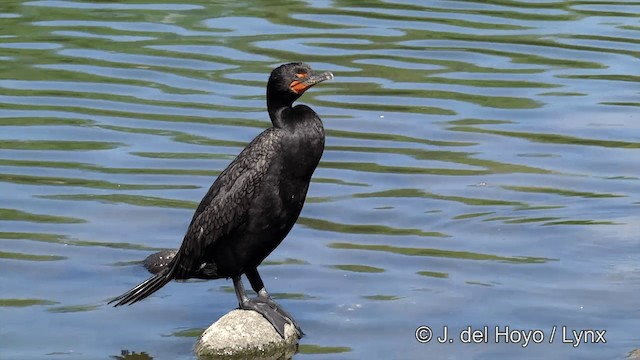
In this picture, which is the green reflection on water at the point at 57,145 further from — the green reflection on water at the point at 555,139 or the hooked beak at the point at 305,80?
the hooked beak at the point at 305,80

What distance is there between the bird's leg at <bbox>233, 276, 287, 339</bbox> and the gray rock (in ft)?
0.11

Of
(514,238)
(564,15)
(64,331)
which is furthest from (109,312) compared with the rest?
(564,15)

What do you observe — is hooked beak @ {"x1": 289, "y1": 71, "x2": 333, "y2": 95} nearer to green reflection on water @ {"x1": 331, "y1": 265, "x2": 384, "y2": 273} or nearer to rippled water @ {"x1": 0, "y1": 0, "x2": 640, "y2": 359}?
rippled water @ {"x1": 0, "y1": 0, "x2": 640, "y2": 359}

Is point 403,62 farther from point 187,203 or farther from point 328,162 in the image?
point 187,203

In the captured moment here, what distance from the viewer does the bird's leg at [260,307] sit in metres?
8.34

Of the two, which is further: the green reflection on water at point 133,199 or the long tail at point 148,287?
the green reflection on water at point 133,199

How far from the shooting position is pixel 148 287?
876 centimetres

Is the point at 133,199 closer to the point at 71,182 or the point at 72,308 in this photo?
the point at 71,182

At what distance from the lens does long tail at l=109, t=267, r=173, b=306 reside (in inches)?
344

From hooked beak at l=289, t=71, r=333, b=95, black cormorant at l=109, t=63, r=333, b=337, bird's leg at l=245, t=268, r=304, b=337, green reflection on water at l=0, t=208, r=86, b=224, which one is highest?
hooked beak at l=289, t=71, r=333, b=95

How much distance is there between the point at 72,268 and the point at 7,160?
2159 mm

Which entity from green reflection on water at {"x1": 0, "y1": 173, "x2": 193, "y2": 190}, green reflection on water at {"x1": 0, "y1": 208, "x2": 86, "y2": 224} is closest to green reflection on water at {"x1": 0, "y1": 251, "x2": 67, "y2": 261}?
green reflection on water at {"x1": 0, "y1": 208, "x2": 86, "y2": 224}

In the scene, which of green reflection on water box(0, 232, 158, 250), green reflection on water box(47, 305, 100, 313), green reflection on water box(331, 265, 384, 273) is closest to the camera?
green reflection on water box(47, 305, 100, 313)

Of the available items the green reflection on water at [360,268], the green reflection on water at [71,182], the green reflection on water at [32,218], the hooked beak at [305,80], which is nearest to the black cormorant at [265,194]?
the hooked beak at [305,80]
